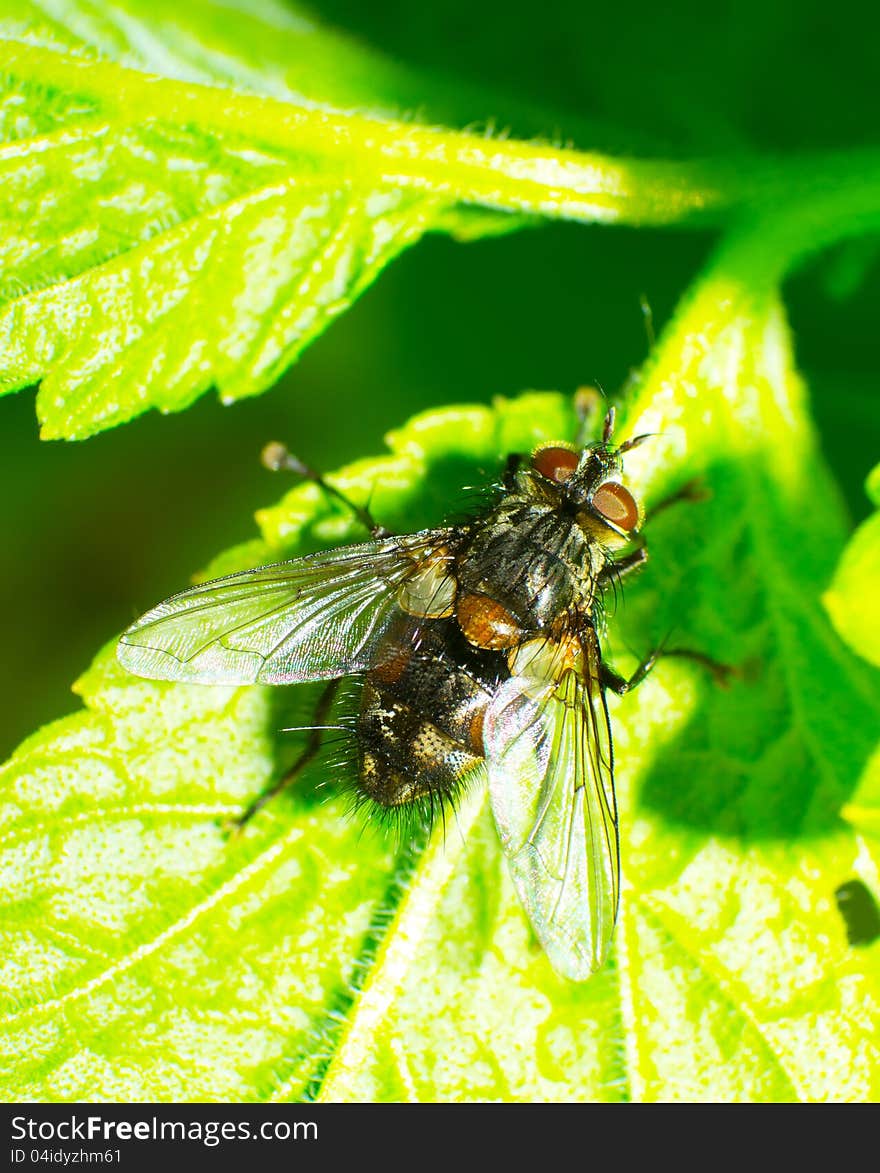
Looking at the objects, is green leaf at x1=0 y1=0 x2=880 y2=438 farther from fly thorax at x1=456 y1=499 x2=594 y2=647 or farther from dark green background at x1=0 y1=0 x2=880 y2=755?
dark green background at x1=0 y1=0 x2=880 y2=755

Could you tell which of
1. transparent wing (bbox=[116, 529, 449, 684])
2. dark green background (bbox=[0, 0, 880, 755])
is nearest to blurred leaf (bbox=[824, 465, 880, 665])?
transparent wing (bbox=[116, 529, 449, 684])

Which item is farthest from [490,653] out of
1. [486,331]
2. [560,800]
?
[486,331]

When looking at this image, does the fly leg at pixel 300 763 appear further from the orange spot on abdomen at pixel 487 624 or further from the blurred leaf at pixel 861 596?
the blurred leaf at pixel 861 596

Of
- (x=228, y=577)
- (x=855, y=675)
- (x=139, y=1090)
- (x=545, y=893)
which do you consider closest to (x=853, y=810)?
(x=545, y=893)

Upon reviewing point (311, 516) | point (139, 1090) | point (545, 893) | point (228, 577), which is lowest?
point (139, 1090)

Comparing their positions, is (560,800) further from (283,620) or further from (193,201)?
(193,201)
